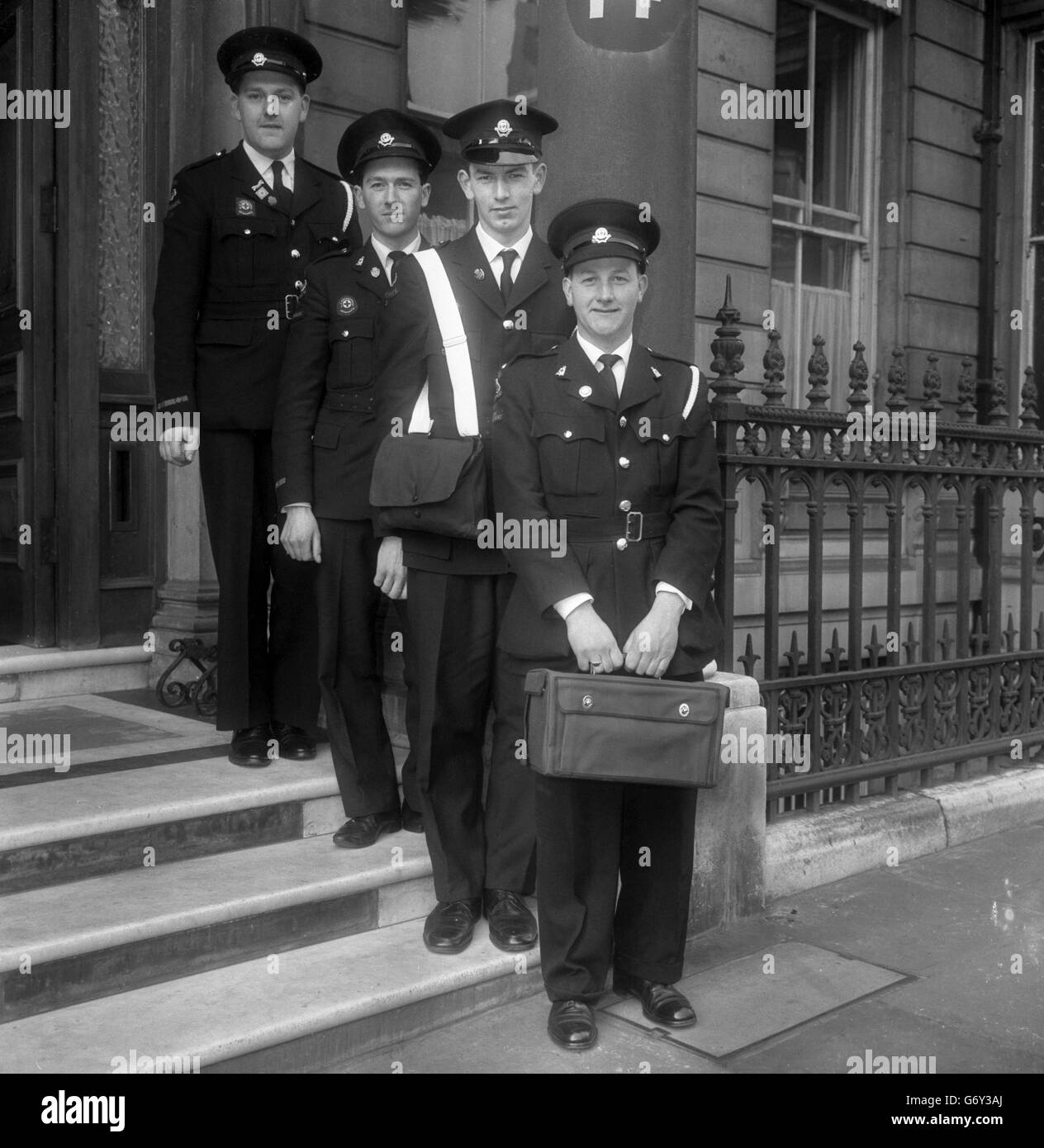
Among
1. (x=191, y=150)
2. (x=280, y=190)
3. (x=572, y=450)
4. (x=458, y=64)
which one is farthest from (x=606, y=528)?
(x=458, y=64)

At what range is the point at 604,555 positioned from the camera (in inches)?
131

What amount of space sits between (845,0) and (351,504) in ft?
26.6

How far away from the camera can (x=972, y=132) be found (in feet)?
35.7

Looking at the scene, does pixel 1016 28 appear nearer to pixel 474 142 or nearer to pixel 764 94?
pixel 764 94

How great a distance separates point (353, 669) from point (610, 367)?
1172 millimetres

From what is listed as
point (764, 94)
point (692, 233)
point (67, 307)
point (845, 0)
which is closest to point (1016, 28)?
point (845, 0)

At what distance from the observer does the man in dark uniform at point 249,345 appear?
409cm

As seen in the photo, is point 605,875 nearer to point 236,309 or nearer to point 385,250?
point 385,250

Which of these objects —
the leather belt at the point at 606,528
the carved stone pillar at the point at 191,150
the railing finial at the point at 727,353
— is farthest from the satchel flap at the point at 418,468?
the carved stone pillar at the point at 191,150

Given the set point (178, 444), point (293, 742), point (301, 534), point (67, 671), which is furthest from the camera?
point (67, 671)

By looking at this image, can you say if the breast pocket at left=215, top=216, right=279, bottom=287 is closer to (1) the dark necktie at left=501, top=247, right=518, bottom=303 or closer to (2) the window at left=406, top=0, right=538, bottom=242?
(1) the dark necktie at left=501, top=247, right=518, bottom=303

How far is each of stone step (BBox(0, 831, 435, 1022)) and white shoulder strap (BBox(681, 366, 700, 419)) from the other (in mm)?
1487

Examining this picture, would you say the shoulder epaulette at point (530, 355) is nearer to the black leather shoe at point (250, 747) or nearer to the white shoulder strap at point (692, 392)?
the white shoulder strap at point (692, 392)

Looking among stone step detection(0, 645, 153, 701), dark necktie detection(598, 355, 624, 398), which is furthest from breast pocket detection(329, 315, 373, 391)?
stone step detection(0, 645, 153, 701)
